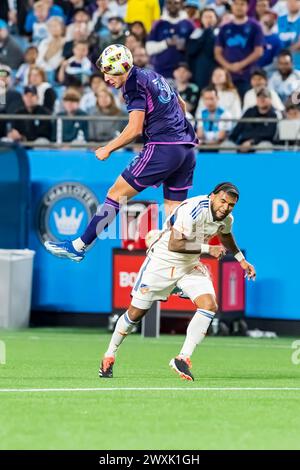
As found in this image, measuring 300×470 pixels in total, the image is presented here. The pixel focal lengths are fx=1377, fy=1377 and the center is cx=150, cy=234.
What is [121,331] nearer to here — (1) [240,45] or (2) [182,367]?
(2) [182,367]

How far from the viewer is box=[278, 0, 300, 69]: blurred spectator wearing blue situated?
2098 cm

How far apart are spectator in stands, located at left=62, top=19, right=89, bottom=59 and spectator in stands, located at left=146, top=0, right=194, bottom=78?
1.54 m

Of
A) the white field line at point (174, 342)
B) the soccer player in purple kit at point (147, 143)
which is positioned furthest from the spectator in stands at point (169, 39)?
the soccer player in purple kit at point (147, 143)

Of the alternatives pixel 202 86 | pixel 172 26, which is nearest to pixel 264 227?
pixel 202 86

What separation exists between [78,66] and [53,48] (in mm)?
1218

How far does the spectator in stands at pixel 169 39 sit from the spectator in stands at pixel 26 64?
2.25 m

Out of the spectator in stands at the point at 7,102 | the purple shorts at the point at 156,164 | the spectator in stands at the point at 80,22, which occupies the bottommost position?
the purple shorts at the point at 156,164

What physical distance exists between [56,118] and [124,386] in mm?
8566

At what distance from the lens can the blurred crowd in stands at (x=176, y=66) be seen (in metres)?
19.7

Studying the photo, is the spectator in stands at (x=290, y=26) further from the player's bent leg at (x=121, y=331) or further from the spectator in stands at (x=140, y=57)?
the player's bent leg at (x=121, y=331)

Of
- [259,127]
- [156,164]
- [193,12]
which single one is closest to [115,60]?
[156,164]

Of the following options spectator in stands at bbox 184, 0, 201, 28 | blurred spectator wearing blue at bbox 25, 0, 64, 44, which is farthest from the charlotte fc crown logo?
blurred spectator wearing blue at bbox 25, 0, 64, 44

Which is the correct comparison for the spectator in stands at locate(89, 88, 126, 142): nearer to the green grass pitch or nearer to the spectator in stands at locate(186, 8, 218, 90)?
the spectator in stands at locate(186, 8, 218, 90)
